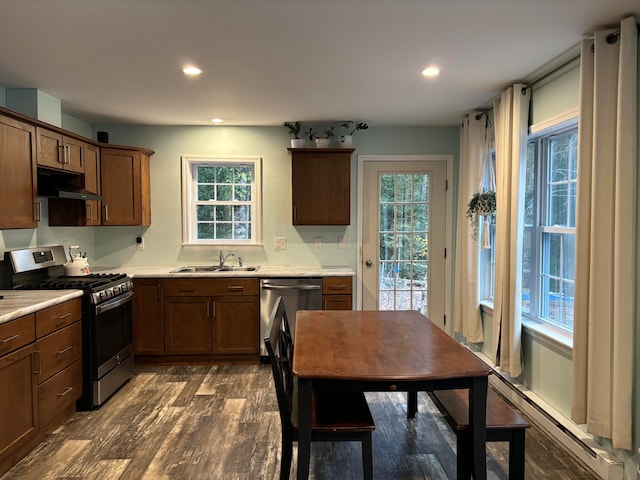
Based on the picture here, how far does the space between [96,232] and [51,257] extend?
3.13 feet

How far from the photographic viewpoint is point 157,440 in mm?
2709

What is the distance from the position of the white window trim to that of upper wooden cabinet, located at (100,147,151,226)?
428 millimetres

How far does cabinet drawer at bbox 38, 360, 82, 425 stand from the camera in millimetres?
2654

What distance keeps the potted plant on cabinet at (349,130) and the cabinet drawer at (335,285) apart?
1383 millimetres

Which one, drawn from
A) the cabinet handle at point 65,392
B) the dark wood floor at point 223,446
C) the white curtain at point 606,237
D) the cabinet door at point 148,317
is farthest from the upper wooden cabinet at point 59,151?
the white curtain at point 606,237

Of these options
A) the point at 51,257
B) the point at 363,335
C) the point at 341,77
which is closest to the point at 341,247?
the point at 341,77

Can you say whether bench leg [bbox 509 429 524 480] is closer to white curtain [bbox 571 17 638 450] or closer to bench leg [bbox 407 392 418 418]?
white curtain [bbox 571 17 638 450]

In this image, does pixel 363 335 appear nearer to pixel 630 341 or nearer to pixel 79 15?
pixel 630 341

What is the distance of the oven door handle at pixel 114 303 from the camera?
3186 mm

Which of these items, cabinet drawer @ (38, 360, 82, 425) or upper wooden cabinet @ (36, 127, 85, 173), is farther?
upper wooden cabinet @ (36, 127, 85, 173)

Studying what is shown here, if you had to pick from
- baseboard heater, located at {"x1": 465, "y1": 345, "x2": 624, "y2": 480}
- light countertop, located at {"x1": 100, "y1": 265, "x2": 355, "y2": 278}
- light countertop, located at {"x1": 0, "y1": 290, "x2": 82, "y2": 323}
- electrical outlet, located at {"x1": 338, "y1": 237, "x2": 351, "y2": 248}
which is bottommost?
baseboard heater, located at {"x1": 465, "y1": 345, "x2": 624, "y2": 480}

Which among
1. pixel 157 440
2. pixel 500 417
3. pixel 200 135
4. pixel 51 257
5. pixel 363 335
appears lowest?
pixel 157 440

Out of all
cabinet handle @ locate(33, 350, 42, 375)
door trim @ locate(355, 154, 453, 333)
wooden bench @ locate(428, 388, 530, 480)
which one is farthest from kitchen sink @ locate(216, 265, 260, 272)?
wooden bench @ locate(428, 388, 530, 480)

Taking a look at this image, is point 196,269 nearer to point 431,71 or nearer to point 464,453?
point 431,71
